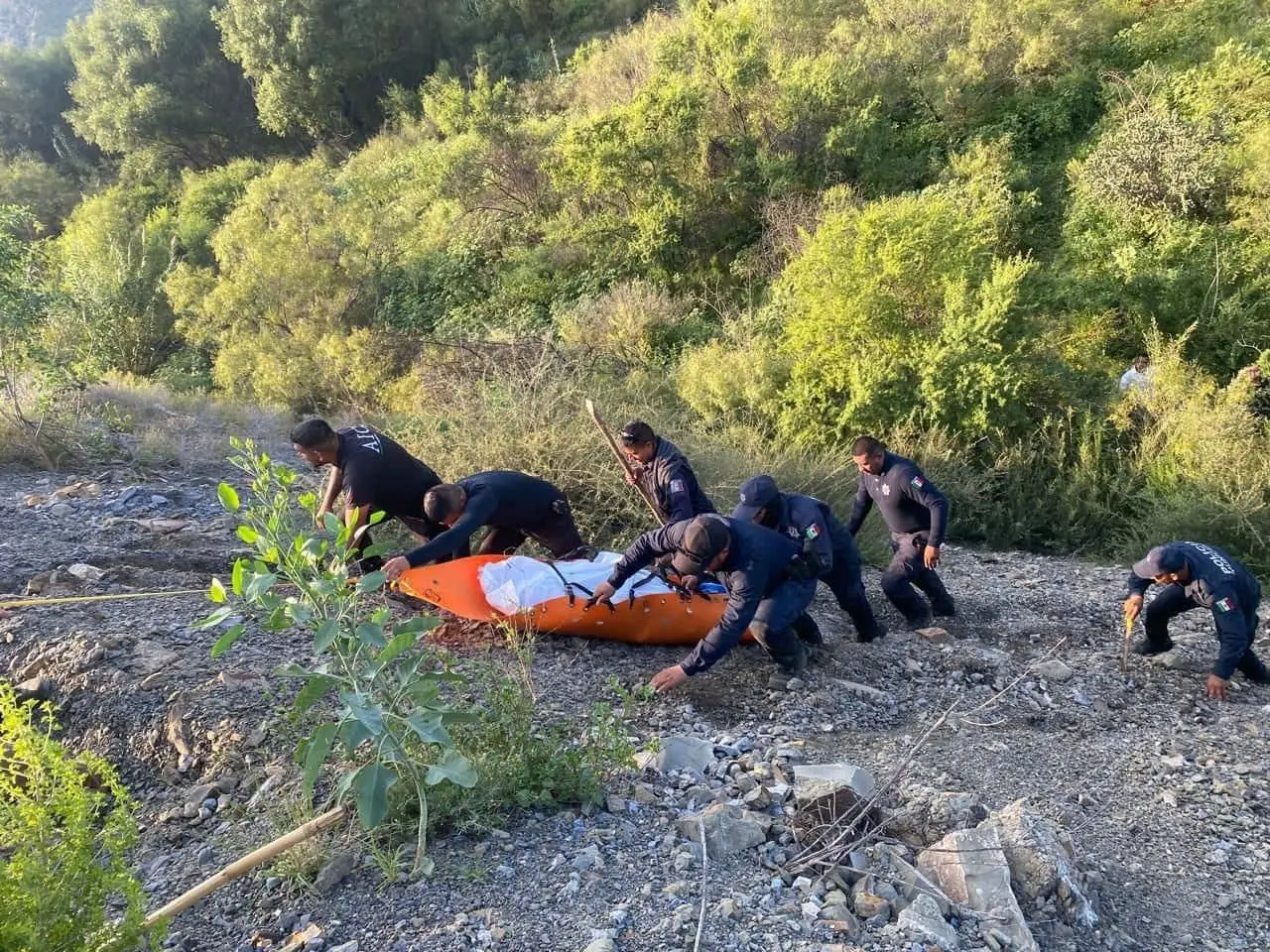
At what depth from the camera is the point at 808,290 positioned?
9.23 metres

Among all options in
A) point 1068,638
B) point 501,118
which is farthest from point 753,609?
point 501,118

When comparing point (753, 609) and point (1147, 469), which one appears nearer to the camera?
point (753, 609)

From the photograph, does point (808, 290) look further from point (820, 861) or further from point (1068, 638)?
point (820, 861)

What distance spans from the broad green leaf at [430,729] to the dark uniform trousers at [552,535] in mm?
2784

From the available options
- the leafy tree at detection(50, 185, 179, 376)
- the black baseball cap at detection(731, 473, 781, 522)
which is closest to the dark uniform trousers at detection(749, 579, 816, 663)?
the black baseball cap at detection(731, 473, 781, 522)

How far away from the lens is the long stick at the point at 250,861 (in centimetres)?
222

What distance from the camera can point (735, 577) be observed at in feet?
12.7

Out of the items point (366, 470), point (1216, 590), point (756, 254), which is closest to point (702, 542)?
point (366, 470)

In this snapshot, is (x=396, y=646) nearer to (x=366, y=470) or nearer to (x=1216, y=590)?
(x=366, y=470)

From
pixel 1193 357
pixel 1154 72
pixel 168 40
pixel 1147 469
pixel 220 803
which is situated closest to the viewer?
pixel 220 803

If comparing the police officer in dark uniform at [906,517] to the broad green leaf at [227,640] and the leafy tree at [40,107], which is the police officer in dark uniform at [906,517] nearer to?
the broad green leaf at [227,640]

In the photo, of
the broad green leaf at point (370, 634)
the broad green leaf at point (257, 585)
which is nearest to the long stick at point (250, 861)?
the broad green leaf at point (370, 634)

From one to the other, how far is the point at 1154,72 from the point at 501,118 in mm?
12140

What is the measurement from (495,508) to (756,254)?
1073cm
